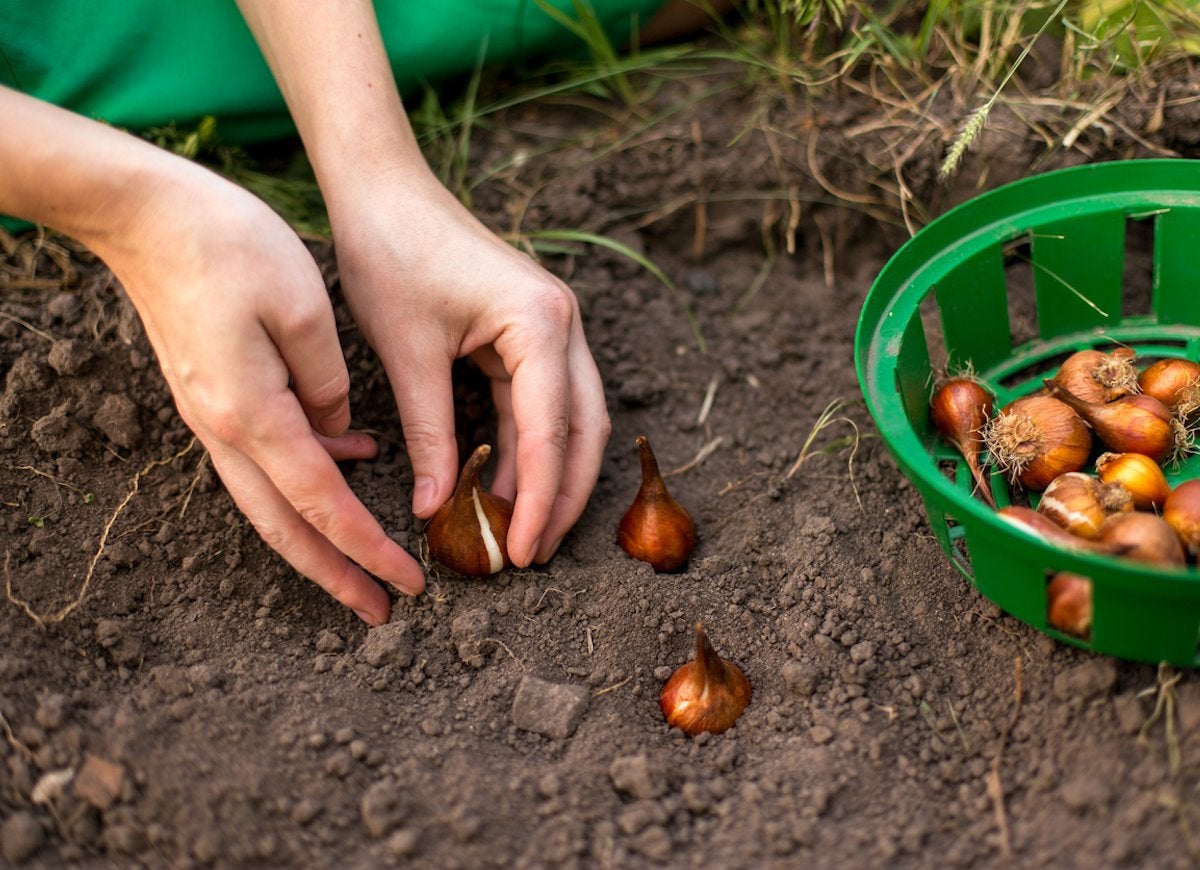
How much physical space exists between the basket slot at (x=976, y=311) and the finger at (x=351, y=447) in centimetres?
91

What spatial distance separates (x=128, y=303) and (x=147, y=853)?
91 cm

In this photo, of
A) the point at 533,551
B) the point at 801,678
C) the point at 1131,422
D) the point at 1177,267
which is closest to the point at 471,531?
the point at 533,551

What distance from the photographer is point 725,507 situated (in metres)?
1.80

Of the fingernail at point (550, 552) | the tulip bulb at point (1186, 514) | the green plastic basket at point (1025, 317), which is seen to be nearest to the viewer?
the green plastic basket at point (1025, 317)

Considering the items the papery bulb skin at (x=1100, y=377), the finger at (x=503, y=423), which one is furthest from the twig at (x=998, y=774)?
the finger at (x=503, y=423)

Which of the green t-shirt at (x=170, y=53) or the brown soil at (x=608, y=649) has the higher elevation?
the green t-shirt at (x=170, y=53)

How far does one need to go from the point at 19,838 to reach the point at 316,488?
0.51 meters

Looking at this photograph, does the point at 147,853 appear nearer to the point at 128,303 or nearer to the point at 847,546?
the point at 128,303

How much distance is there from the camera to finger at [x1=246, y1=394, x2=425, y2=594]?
52.6 inches

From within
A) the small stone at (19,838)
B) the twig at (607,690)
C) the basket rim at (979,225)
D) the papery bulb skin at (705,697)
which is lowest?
the twig at (607,690)

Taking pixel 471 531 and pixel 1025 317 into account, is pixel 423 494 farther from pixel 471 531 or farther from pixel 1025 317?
pixel 1025 317

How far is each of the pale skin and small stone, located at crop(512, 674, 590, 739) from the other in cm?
19

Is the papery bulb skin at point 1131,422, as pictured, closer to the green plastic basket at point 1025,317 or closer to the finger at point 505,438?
the green plastic basket at point 1025,317

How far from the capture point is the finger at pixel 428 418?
157 centimetres
